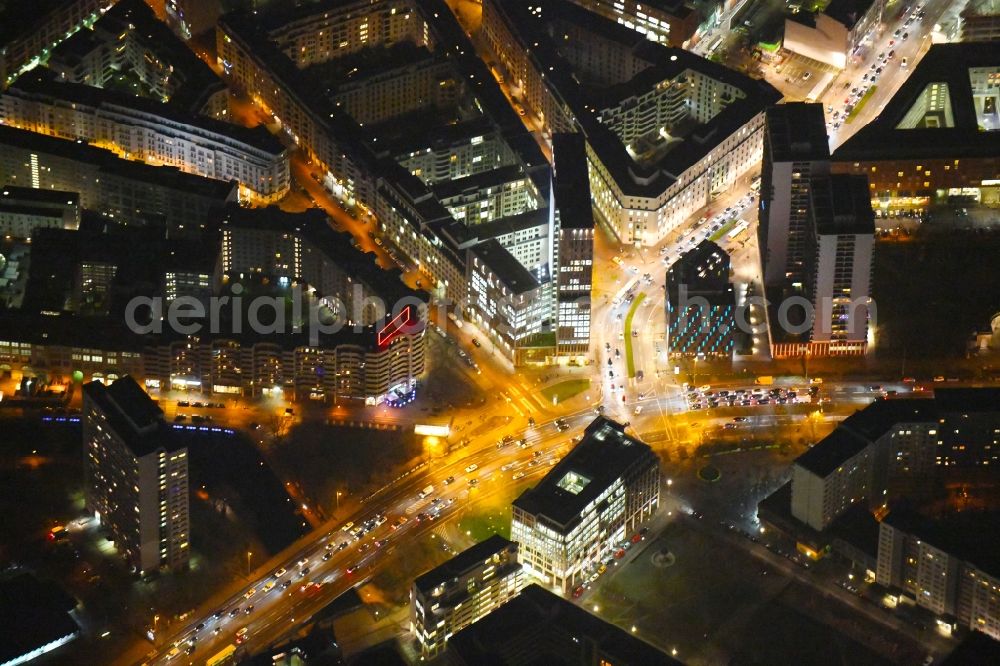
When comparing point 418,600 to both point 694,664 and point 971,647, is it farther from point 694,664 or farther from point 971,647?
point 971,647

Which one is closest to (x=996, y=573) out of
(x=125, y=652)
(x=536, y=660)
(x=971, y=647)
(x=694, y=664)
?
(x=971, y=647)

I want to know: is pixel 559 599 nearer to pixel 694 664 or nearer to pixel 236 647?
pixel 694 664

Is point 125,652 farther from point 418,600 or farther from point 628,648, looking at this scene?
point 628,648

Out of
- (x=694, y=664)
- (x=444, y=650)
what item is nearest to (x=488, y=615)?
(x=444, y=650)

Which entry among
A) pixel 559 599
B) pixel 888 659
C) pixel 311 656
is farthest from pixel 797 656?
pixel 311 656
